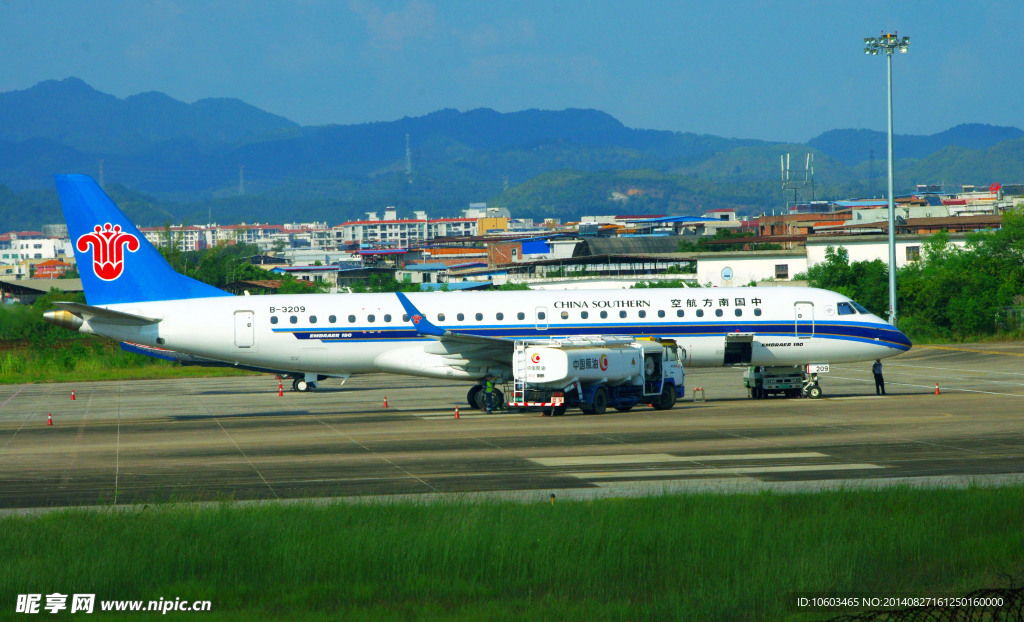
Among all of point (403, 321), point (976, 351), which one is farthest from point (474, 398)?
point (976, 351)

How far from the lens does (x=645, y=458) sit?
25.8m

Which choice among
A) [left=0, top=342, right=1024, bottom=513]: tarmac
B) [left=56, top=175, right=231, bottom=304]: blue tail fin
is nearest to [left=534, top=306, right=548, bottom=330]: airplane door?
[left=0, top=342, right=1024, bottom=513]: tarmac

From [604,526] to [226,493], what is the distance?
9537mm

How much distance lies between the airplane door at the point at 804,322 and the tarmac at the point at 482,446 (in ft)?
9.01

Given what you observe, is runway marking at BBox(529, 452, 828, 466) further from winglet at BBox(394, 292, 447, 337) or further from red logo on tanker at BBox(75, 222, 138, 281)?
red logo on tanker at BBox(75, 222, 138, 281)

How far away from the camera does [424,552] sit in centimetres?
1510

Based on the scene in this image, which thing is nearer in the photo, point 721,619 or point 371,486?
point 721,619

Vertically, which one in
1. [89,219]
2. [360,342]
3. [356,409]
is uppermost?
[89,219]

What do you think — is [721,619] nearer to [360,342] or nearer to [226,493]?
[226,493]

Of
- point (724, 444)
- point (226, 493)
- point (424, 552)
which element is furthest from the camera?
point (724, 444)

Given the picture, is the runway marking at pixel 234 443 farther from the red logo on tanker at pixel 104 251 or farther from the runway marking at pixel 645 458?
the runway marking at pixel 645 458

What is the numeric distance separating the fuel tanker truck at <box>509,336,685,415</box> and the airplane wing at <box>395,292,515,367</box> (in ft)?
3.41

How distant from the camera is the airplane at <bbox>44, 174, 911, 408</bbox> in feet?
127

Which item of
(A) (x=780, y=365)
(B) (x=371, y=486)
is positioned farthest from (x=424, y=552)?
(A) (x=780, y=365)
